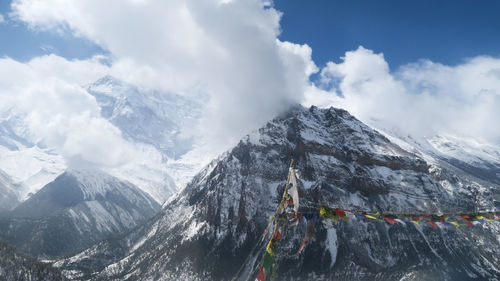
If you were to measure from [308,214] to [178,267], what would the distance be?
18736 centimetres

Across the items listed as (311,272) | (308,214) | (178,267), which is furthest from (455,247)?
(308,214)

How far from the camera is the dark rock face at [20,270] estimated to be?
15438 cm

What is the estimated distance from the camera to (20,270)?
540 feet

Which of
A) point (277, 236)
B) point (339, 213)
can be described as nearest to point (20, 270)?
point (277, 236)

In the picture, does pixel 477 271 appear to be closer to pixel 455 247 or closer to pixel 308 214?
pixel 455 247

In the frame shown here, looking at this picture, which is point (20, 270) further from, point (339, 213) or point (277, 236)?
point (339, 213)

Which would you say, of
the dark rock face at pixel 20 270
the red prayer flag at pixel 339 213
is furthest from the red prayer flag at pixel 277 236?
the dark rock face at pixel 20 270

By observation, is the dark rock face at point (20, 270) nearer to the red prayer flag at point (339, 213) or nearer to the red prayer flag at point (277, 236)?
the red prayer flag at point (277, 236)

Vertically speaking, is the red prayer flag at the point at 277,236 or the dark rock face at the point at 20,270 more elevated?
the red prayer flag at the point at 277,236

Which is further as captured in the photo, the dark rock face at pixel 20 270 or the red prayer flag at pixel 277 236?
the dark rock face at pixel 20 270

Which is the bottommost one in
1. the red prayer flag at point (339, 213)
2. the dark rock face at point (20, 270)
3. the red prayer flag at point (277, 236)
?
the dark rock face at point (20, 270)

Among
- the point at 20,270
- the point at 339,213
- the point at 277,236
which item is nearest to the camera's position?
the point at 339,213

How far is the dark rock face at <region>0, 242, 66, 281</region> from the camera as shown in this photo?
506 feet

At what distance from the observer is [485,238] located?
191 metres
